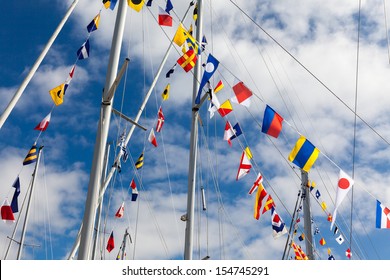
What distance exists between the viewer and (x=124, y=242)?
121 ft

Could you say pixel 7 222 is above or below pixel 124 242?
below

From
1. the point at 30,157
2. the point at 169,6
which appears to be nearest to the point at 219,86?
the point at 169,6

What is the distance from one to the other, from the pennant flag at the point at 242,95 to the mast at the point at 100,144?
322cm

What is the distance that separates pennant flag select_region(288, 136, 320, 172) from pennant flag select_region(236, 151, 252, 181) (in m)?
3.53

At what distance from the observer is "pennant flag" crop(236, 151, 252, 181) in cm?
1301

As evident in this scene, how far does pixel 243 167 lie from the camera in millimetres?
13086

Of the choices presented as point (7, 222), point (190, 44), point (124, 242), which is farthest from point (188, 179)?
point (124, 242)

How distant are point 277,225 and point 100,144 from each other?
8875 millimetres

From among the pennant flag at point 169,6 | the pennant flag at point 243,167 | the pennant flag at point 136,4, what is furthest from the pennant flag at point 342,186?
the pennant flag at point 169,6

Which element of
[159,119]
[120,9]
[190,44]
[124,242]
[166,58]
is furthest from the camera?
[124,242]
